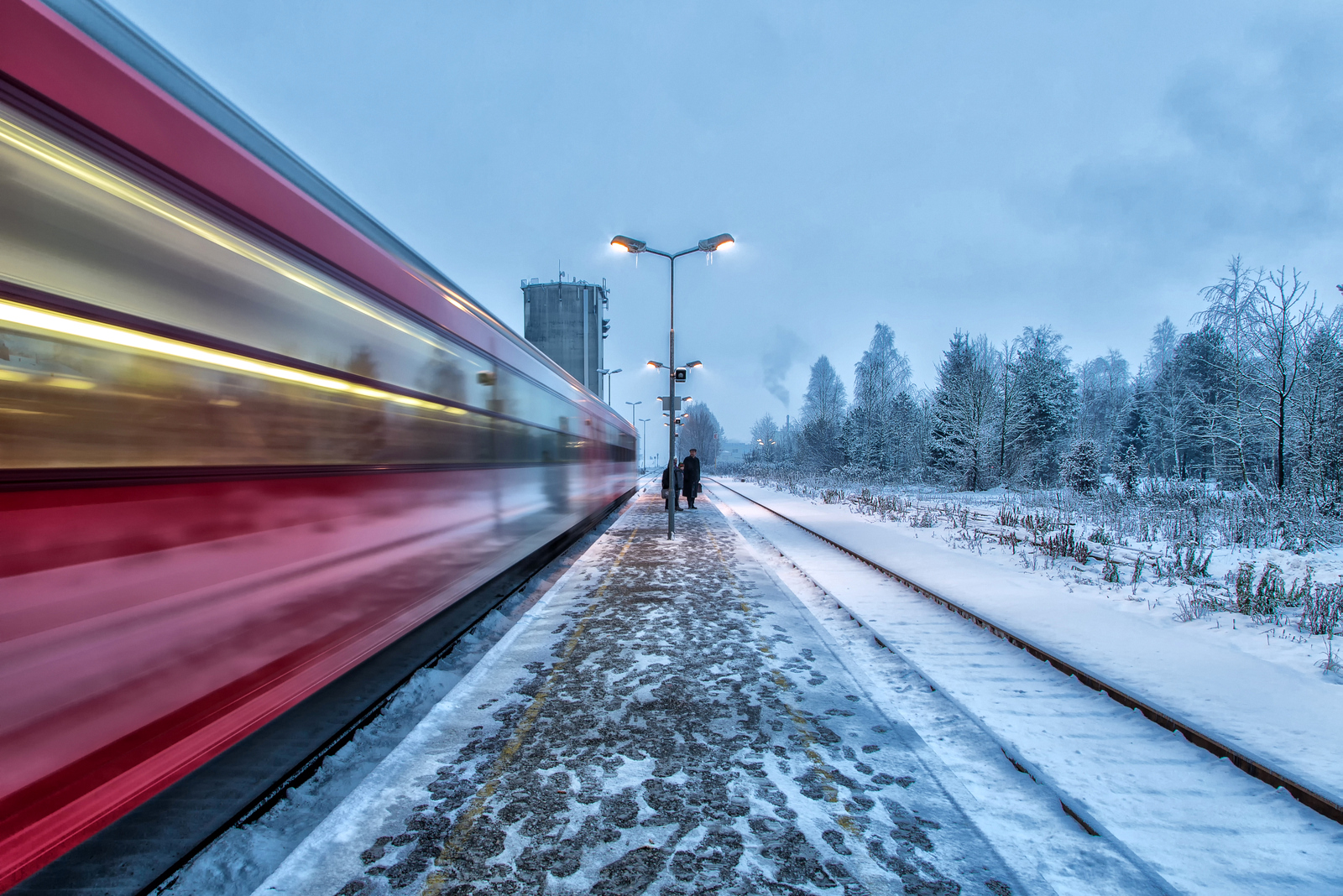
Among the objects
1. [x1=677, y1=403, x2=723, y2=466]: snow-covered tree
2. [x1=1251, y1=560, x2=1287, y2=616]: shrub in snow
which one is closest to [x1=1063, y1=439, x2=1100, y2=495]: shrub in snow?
[x1=1251, y1=560, x2=1287, y2=616]: shrub in snow

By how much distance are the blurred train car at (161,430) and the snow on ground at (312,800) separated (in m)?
0.45

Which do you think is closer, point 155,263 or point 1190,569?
point 155,263

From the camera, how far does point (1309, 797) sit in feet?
→ 8.95

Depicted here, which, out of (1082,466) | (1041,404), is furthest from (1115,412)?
(1082,466)

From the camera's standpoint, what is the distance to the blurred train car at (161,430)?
1873 mm

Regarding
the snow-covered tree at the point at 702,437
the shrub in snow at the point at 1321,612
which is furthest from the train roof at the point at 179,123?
the snow-covered tree at the point at 702,437

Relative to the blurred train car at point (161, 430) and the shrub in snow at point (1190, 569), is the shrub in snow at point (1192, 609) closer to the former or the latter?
the shrub in snow at point (1190, 569)

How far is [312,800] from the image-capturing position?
2.97 meters

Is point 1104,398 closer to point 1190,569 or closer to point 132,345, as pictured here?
point 1190,569

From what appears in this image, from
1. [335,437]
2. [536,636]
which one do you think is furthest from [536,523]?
[335,437]

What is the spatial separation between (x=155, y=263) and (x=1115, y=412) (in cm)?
7585

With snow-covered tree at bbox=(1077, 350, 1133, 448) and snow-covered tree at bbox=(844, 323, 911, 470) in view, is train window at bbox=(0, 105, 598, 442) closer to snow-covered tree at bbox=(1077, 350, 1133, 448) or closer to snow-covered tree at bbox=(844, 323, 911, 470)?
snow-covered tree at bbox=(844, 323, 911, 470)

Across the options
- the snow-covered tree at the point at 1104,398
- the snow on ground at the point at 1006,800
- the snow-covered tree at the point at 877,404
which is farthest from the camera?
the snow-covered tree at the point at 1104,398

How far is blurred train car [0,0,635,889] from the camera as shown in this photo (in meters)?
1.87
